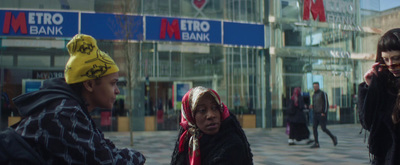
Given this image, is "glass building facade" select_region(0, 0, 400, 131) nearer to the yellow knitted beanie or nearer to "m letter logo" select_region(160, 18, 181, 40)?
"m letter logo" select_region(160, 18, 181, 40)

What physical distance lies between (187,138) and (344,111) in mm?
18849

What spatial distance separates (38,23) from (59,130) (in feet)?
47.9

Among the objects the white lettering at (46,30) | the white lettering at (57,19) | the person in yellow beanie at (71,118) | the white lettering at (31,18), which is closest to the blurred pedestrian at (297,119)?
the person in yellow beanie at (71,118)

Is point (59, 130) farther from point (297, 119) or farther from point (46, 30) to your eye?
point (46, 30)

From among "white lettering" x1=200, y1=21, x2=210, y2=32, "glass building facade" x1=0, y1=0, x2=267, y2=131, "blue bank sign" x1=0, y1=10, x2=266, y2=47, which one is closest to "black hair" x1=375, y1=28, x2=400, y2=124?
"blue bank sign" x1=0, y1=10, x2=266, y2=47

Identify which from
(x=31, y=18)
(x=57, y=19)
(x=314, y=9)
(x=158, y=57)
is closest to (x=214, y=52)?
(x=158, y=57)

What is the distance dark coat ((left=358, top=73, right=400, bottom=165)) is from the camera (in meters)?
2.10

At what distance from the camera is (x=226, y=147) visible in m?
2.23

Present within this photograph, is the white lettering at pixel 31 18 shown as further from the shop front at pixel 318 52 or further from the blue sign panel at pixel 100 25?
the shop front at pixel 318 52

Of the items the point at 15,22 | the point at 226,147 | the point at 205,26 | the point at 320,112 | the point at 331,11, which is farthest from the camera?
the point at 331,11

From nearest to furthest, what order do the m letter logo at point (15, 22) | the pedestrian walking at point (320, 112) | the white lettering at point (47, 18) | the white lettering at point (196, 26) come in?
the pedestrian walking at point (320, 112) < the m letter logo at point (15, 22) < the white lettering at point (47, 18) < the white lettering at point (196, 26)

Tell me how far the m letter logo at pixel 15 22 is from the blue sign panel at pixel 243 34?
8688 mm

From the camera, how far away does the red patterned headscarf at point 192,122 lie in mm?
2365

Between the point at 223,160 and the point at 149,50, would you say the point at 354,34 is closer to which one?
the point at 149,50
